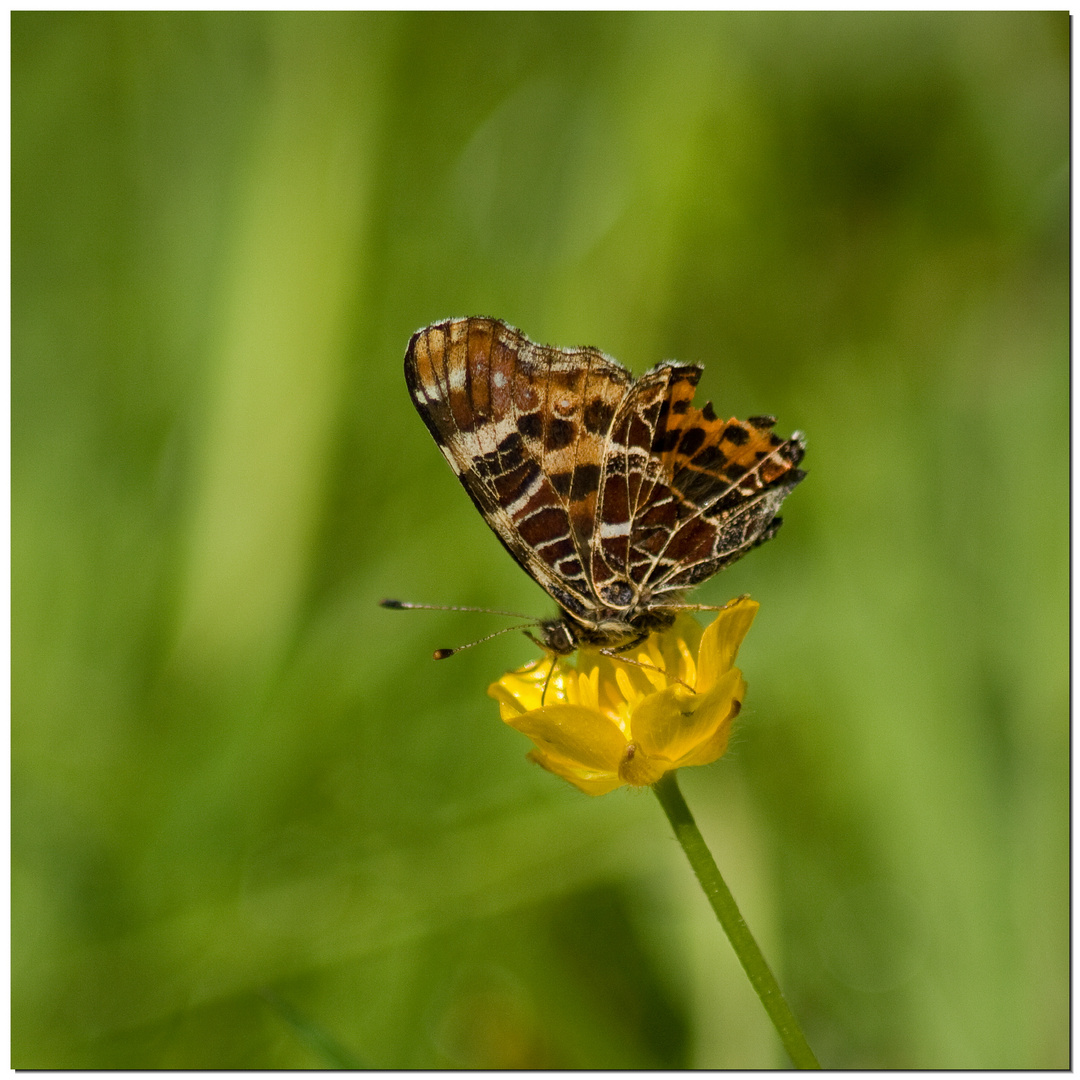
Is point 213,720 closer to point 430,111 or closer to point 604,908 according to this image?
point 604,908

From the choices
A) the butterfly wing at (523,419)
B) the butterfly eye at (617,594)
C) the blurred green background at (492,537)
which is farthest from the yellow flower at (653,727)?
the blurred green background at (492,537)

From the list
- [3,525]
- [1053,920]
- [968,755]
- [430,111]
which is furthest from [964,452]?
[3,525]

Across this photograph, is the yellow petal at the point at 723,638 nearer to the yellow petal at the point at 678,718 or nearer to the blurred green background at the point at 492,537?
the yellow petal at the point at 678,718

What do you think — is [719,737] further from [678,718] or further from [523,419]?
[523,419]

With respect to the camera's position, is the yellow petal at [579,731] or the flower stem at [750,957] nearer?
the flower stem at [750,957]

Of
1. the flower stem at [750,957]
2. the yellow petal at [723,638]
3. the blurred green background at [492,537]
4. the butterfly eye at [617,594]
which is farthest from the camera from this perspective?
the blurred green background at [492,537]

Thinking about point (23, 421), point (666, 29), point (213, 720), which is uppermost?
point (666, 29)

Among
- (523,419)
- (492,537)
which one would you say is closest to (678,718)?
(523,419)

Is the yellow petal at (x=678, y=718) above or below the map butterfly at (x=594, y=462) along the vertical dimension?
below
